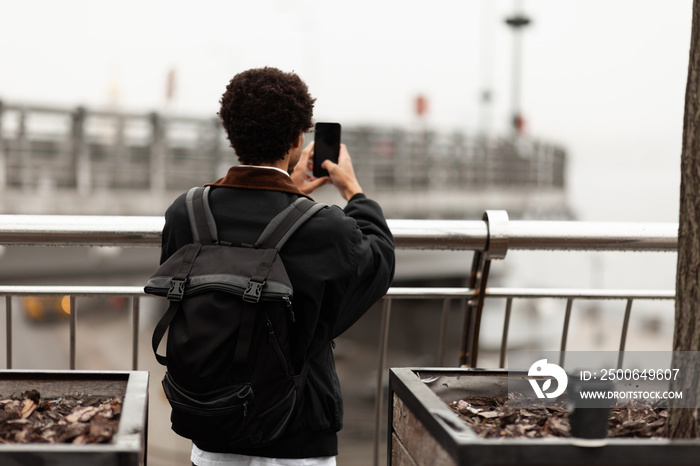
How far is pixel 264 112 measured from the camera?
7.20 feet

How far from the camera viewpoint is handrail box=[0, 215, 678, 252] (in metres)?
3.18

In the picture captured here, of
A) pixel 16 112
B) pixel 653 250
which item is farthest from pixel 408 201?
pixel 653 250

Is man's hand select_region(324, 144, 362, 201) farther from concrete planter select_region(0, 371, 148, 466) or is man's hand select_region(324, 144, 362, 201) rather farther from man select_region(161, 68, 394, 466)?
concrete planter select_region(0, 371, 148, 466)

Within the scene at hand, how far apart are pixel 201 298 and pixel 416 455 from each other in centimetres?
69

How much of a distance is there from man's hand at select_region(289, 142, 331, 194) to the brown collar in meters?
0.41

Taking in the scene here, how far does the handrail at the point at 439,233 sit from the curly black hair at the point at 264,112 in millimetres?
1064

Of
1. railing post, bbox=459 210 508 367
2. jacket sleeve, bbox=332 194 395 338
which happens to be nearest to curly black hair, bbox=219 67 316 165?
jacket sleeve, bbox=332 194 395 338

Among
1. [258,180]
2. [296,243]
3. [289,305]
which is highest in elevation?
[258,180]

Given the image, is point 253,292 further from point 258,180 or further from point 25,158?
point 25,158

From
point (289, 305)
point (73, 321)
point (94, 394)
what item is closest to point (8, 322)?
point (73, 321)

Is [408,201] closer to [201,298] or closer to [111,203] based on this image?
[111,203]

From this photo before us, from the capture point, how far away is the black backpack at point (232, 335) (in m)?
2.03

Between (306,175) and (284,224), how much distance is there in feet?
1.95

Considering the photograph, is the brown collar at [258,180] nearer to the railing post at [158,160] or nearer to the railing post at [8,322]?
the railing post at [8,322]
